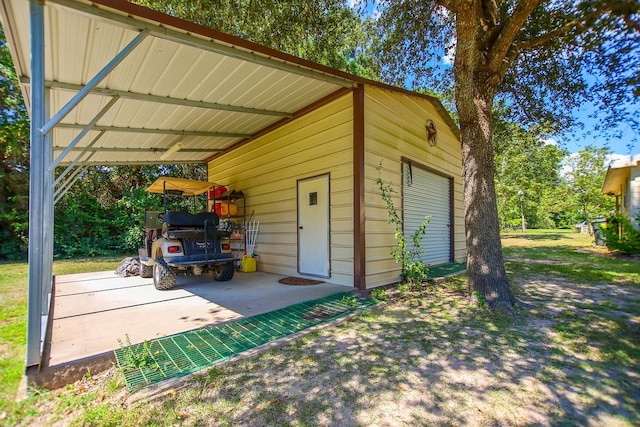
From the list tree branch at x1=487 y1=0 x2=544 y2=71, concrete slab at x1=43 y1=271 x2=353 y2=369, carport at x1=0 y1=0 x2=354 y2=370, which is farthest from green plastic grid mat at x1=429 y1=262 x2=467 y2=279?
carport at x1=0 y1=0 x2=354 y2=370

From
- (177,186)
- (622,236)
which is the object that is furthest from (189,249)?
(622,236)

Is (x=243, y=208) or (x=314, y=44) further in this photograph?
(x=243, y=208)

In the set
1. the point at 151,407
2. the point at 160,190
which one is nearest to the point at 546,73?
the point at 151,407

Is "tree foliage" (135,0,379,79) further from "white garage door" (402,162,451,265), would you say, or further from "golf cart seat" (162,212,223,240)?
"golf cart seat" (162,212,223,240)

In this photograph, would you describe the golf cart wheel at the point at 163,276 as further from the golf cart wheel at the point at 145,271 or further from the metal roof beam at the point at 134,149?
the metal roof beam at the point at 134,149

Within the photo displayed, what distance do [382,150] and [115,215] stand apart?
35.8ft

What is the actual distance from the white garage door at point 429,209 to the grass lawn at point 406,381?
9.86ft

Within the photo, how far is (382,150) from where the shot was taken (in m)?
5.36

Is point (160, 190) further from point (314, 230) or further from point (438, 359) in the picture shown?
point (438, 359)

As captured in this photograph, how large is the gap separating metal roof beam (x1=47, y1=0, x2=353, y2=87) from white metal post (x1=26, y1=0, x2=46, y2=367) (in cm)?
31

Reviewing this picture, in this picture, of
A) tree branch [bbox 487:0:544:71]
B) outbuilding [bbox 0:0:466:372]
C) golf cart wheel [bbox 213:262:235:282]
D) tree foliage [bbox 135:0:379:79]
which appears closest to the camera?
outbuilding [bbox 0:0:466:372]

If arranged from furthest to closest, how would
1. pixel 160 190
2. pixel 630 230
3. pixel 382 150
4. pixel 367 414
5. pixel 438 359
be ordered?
pixel 630 230
pixel 160 190
pixel 382 150
pixel 438 359
pixel 367 414

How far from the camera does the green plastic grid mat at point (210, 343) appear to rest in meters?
2.33

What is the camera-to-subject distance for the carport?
7.56ft
